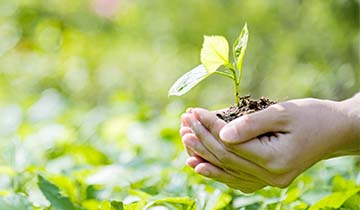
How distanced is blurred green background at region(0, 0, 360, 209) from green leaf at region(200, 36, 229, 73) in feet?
0.96

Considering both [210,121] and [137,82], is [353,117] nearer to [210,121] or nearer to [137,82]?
[210,121]

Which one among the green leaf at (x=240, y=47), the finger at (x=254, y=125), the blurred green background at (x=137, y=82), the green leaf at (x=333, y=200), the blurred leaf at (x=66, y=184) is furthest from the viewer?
the blurred green background at (x=137, y=82)

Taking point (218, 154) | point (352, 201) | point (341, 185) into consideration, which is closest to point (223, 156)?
point (218, 154)

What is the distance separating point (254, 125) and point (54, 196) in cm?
46

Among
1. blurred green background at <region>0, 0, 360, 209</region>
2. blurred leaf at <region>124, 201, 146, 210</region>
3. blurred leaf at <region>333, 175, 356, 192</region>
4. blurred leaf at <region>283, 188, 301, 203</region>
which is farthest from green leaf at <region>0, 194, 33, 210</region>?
blurred leaf at <region>333, 175, 356, 192</region>

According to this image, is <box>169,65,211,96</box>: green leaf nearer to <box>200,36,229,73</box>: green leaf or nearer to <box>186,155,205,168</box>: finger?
<box>200,36,229,73</box>: green leaf

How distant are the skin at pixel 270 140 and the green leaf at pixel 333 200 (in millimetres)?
132

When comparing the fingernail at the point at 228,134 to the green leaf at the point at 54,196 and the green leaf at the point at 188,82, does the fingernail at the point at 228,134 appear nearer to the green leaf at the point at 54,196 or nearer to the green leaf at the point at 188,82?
the green leaf at the point at 188,82

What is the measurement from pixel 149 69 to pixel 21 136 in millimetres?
2280

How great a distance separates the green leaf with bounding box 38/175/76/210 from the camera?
4.55 feet

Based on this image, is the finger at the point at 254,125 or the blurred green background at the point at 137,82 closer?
the finger at the point at 254,125

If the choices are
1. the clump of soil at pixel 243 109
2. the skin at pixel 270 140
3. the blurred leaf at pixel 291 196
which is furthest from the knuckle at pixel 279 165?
the blurred leaf at pixel 291 196

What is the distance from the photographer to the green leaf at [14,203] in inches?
49.9

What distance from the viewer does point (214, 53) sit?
124 centimetres
